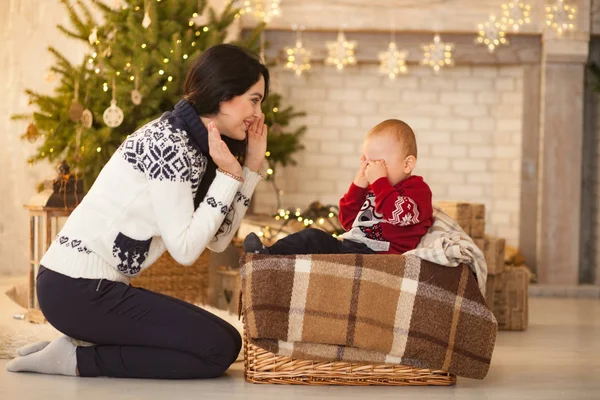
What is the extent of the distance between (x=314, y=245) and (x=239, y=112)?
21.5 inches

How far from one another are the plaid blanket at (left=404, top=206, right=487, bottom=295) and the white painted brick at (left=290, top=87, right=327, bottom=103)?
3.88m

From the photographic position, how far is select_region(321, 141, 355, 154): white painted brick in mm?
7035

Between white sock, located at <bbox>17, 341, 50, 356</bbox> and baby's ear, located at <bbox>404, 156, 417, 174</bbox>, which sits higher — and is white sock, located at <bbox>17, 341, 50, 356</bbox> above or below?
below

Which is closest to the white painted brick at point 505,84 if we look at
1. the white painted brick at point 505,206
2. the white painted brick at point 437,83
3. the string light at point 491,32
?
the white painted brick at point 437,83

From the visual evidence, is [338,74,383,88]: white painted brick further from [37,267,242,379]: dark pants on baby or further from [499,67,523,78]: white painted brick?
[37,267,242,379]: dark pants on baby

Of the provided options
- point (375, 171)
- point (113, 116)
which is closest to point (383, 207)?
point (375, 171)

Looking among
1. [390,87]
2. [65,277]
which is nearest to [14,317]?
[65,277]

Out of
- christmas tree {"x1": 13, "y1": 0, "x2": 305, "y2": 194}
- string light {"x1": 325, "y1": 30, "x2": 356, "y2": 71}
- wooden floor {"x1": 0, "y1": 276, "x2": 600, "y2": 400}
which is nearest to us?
wooden floor {"x1": 0, "y1": 276, "x2": 600, "y2": 400}

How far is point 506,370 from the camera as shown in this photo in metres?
3.43

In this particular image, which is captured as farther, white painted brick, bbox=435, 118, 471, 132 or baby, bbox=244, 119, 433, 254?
white painted brick, bbox=435, 118, 471, 132

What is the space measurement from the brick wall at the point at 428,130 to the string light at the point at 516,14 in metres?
0.60

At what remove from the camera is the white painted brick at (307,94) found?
7.00 m

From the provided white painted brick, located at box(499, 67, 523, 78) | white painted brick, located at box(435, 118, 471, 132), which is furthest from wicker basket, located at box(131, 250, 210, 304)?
white painted brick, located at box(499, 67, 523, 78)

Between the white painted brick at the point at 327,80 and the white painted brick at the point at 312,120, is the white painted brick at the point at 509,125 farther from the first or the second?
the white painted brick at the point at 312,120
